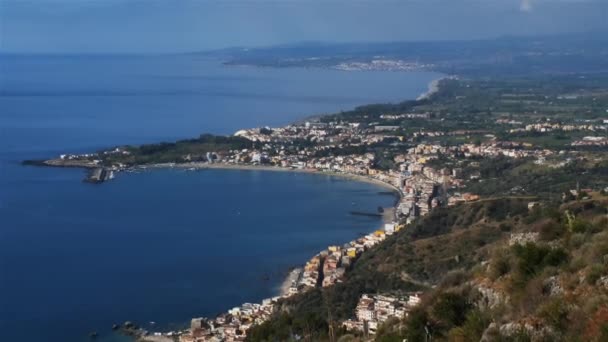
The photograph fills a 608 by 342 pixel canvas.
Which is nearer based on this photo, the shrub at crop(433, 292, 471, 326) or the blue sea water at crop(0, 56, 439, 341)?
the shrub at crop(433, 292, 471, 326)

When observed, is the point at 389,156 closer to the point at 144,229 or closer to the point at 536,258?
the point at 144,229

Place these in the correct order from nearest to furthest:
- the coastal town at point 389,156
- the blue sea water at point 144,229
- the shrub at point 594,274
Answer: the shrub at point 594,274, the blue sea water at point 144,229, the coastal town at point 389,156

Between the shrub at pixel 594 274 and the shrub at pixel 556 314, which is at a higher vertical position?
the shrub at pixel 594 274

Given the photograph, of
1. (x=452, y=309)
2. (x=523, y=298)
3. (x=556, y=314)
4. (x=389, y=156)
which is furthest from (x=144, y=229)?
(x=556, y=314)

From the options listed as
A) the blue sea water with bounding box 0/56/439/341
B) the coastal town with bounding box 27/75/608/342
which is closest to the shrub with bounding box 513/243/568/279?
the blue sea water with bounding box 0/56/439/341

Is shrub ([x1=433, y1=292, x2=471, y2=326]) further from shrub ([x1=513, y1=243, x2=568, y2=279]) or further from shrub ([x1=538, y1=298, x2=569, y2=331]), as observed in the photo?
shrub ([x1=538, y1=298, x2=569, y2=331])

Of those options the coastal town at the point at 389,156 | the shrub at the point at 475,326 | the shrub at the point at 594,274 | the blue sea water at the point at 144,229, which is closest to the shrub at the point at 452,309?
the shrub at the point at 475,326

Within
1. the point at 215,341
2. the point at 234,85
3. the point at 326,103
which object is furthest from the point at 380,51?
the point at 215,341

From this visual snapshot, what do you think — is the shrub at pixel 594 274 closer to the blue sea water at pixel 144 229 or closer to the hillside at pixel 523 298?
the hillside at pixel 523 298

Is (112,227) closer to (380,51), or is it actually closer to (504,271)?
(504,271)

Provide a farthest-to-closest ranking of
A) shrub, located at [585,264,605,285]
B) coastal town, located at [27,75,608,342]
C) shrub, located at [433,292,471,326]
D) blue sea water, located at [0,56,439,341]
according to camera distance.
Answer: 1. coastal town, located at [27,75,608,342]
2. blue sea water, located at [0,56,439,341]
3. shrub, located at [433,292,471,326]
4. shrub, located at [585,264,605,285]
